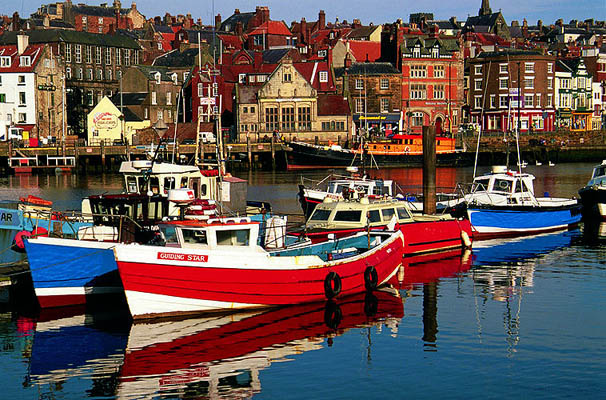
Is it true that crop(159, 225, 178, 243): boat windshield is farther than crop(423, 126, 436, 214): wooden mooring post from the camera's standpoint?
No

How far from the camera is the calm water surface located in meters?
19.7

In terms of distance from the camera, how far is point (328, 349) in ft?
74.2

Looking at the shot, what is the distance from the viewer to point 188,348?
22.4m

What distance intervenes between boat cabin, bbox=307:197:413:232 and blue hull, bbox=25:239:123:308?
27.2 feet

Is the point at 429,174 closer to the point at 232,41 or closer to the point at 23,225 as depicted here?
the point at 23,225

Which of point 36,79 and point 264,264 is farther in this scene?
point 36,79

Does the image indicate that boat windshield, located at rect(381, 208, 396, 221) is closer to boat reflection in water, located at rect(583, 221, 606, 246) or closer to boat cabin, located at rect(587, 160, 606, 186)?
boat reflection in water, located at rect(583, 221, 606, 246)

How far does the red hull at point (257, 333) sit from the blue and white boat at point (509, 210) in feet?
45.4

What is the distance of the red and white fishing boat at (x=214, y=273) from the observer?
23.6 meters

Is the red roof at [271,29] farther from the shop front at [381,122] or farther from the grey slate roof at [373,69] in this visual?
the shop front at [381,122]

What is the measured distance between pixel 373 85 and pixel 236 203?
74.3 m

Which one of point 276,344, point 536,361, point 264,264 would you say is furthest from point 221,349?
point 536,361

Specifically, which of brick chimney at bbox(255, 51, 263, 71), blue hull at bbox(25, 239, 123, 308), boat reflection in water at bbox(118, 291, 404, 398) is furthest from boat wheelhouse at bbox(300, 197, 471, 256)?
brick chimney at bbox(255, 51, 263, 71)

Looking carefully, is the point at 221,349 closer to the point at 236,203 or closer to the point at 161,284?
the point at 161,284
